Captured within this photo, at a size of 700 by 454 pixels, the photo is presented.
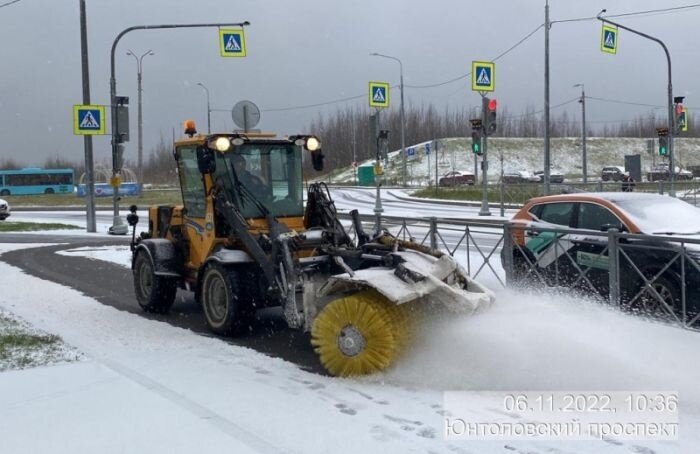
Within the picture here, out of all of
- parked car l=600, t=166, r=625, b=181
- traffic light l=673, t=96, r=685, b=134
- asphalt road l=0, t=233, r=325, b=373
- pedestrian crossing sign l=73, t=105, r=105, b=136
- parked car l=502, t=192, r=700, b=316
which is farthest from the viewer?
parked car l=600, t=166, r=625, b=181

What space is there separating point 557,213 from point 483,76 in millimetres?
16569

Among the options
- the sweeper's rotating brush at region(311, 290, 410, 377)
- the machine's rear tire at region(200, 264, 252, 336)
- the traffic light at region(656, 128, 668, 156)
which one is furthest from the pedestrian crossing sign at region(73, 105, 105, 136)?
the traffic light at region(656, 128, 668, 156)

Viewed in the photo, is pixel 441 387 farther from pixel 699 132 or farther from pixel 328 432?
pixel 699 132

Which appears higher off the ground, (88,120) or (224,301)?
(88,120)

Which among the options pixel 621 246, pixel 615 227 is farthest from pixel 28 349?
pixel 615 227

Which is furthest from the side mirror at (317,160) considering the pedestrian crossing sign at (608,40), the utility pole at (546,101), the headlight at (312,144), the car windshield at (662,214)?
the utility pole at (546,101)

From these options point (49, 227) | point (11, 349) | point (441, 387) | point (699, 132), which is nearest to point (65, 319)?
point (11, 349)

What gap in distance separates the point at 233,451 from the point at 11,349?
12.5ft

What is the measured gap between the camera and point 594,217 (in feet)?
30.4

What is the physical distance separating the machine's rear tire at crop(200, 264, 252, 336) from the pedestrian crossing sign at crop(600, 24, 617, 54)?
20158 millimetres

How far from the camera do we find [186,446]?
469 cm

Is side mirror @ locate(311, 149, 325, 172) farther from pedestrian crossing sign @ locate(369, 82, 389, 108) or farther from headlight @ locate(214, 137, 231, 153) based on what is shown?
pedestrian crossing sign @ locate(369, 82, 389, 108)

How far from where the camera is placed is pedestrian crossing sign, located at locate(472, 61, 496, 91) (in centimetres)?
2538

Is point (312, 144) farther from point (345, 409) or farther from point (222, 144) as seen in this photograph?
point (345, 409)
